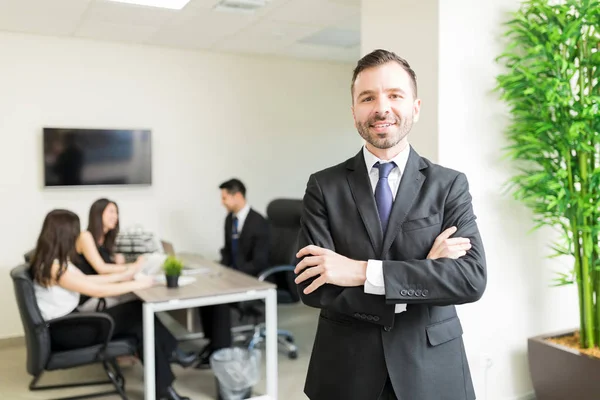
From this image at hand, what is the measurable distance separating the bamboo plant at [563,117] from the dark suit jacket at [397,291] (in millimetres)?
1520

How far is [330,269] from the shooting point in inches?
56.7

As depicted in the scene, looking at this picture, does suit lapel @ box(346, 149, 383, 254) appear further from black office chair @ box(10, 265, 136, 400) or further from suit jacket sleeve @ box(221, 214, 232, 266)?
suit jacket sleeve @ box(221, 214, 232, 266)

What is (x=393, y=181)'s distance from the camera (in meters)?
1.52

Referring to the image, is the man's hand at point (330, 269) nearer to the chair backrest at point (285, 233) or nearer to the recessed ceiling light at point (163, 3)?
the recessed ceiling light at point (163, 3)

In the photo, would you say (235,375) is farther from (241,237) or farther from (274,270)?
(241,237)

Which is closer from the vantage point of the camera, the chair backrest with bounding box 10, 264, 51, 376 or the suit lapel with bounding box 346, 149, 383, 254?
the suit lapel with bounding box 346, 149, 383, 254

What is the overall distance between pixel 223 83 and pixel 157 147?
941mm

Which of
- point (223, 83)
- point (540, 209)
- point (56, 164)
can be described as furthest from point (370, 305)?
point (223, 83)

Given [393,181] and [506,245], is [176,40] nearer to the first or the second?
[506,245]

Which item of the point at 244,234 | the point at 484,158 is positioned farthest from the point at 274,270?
the point at 484,158

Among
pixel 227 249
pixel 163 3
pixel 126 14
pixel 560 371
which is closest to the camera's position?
pixel 560 371

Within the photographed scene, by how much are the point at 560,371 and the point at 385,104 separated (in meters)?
2.19

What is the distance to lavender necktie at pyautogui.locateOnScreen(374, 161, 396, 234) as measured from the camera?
1474 mm

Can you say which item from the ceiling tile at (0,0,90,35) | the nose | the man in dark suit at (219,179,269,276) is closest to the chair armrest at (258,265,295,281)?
the man in dark suit at (219,179,269,276)
